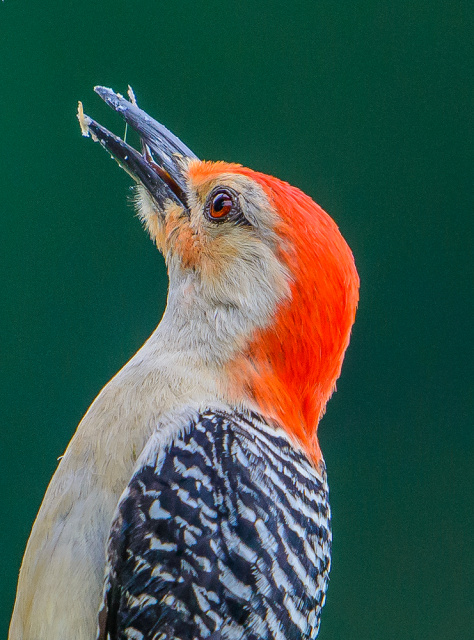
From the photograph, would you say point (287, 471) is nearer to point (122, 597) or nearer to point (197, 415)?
point (197, 415)

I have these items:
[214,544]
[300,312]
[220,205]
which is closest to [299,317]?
[300,312]

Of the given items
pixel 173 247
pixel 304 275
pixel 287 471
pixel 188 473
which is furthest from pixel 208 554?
pixel 173 247

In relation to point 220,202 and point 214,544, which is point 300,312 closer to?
point 220,202

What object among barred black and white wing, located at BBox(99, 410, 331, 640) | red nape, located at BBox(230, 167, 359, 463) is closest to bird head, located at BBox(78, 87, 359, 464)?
red nape, located at BBox(230, 167, 359, 463)

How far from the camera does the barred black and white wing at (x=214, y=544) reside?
3.88ft

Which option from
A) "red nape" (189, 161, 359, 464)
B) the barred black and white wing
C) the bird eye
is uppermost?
the bird eye

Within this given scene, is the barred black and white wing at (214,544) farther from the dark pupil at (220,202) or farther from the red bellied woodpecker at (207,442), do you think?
the dark pupil at (220,202)

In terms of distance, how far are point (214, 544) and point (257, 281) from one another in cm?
56

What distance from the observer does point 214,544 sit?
1222 mm

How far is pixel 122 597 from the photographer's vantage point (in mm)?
1181

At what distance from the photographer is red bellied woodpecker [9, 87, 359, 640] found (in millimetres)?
1199

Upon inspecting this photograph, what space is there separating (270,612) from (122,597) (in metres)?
0.28

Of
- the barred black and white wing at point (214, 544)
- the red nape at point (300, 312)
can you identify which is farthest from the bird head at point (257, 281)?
the barred black and white wing at point (214, 544)

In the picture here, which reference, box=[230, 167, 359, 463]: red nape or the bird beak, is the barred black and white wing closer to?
box=[230, 167, 359, 463]: red nape
